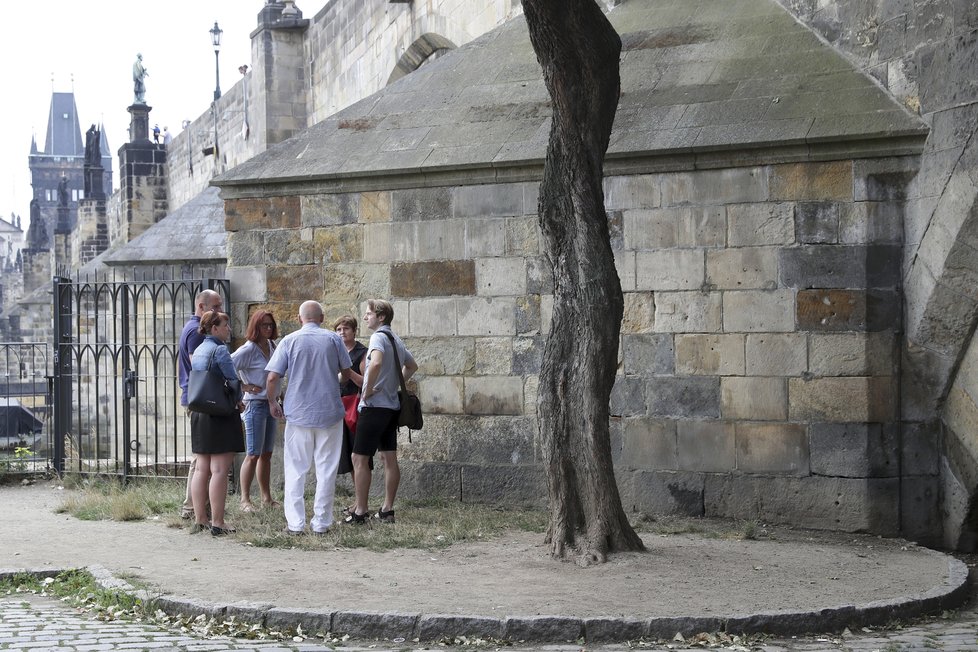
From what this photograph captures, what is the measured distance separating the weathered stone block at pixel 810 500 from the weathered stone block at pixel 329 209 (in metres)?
3.58

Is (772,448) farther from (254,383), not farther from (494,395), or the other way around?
(254,383)

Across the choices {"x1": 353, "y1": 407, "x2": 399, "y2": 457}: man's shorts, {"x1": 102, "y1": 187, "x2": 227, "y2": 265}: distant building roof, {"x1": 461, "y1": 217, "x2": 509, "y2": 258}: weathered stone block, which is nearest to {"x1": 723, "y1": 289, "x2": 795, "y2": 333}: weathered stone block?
{"x1": 461, "y1": 217, "x2": 509, "y2": 258}: weathered stone block

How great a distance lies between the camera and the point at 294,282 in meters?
10.3

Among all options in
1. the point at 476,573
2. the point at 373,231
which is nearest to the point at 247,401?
the point at 373,231

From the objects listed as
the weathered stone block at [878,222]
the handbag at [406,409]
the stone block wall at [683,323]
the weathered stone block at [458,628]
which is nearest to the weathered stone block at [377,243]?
the stone block wall at [683,323]

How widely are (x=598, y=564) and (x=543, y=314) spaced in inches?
109

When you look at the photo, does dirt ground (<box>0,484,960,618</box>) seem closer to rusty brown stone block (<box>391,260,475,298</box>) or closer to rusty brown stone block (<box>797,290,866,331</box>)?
rusty brown stone block (<box>797,290,866,331</box>)

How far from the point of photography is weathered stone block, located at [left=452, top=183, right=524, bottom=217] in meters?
9.47

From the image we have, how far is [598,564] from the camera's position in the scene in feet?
23.2

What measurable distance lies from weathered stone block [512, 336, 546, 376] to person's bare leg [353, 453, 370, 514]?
Result: 1.46 metres

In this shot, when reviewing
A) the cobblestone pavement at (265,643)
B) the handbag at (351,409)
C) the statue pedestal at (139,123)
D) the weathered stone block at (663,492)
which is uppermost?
the statue pedestal at (139,123)

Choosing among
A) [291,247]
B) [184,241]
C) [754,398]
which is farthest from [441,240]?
[184,241]

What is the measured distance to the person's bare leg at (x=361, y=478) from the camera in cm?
870

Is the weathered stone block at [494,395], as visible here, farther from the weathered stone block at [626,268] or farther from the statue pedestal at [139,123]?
the statue pedestal at [139,123]
